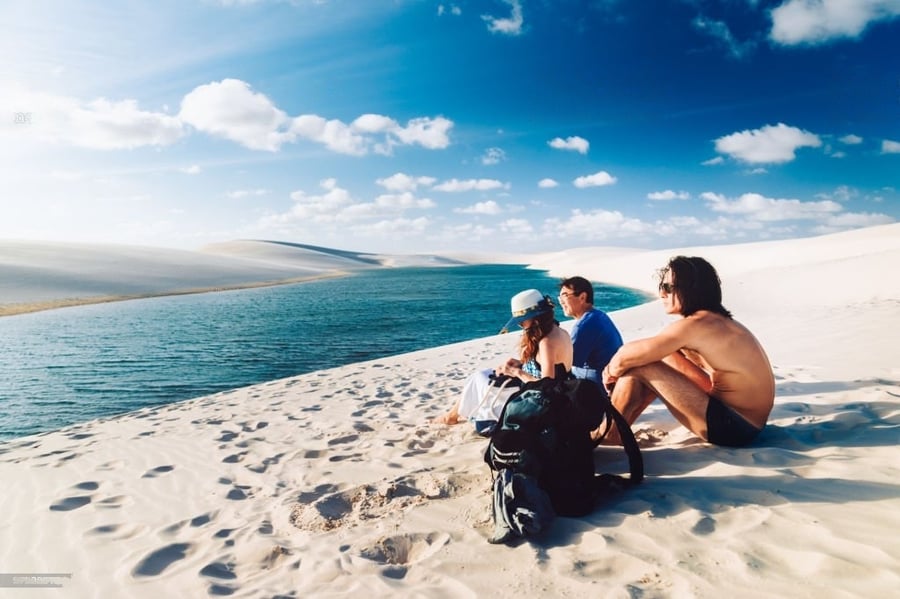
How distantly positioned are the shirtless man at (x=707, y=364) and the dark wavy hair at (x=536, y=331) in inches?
30.2

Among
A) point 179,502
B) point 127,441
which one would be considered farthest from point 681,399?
point 127,441

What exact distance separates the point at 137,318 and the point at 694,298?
2655cm


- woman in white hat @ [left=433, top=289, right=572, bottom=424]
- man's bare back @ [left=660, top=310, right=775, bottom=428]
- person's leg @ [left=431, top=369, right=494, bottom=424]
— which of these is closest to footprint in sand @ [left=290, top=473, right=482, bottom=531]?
woman in white hat @ [left=433, top=289, right=572, bottom=424]

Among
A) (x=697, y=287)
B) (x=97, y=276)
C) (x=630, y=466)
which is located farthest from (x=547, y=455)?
(x=97, y=276)

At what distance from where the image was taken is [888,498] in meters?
2.85

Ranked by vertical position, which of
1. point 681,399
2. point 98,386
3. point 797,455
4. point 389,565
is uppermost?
point 681,399

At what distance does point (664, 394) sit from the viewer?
12.4 feet

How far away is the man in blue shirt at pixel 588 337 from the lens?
4758mm

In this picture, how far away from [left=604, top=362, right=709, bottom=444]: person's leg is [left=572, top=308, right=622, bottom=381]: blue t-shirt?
759 millimetres

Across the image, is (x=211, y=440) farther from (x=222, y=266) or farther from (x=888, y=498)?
(x=222, y=266)

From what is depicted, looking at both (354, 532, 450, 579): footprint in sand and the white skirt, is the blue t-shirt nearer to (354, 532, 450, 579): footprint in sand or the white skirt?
the white skirt

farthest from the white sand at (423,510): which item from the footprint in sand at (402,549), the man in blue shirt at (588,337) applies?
the man in blue shirt at (588,337)

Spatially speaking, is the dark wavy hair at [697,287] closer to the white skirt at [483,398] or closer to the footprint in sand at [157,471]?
the white skirt at [483,398]

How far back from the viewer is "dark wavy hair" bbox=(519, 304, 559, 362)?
441cm
